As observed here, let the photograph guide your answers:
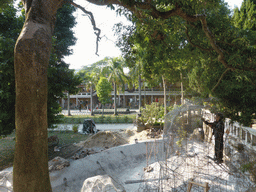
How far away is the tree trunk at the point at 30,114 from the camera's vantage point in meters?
3.35

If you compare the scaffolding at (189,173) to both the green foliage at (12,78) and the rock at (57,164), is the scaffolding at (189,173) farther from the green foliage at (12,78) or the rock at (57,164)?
the green foliage at (12,78)

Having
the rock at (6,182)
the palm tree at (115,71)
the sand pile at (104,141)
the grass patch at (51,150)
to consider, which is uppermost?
the palm tree at (115,71)

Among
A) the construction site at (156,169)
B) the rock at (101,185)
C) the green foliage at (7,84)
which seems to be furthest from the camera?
the green foliage at (7,84)

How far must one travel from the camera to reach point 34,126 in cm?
338

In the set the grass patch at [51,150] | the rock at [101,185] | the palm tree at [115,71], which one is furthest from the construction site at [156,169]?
the palm tree at [115,71]

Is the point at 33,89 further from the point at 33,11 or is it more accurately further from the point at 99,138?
the point at 99,138

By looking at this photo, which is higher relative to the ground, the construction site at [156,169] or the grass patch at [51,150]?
the construction site at [156,169]

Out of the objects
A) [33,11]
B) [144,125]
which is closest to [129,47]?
[33,11]

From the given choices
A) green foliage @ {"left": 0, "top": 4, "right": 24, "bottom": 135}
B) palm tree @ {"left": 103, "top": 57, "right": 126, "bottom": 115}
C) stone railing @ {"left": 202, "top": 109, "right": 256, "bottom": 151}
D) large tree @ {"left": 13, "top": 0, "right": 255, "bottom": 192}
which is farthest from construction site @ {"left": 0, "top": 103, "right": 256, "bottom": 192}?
palm tree @ {"left": 103, "top": 57, "right": 126, "bottom": 115}

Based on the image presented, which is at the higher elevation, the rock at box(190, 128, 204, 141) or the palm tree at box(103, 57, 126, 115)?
the palm tree at box(103, 57, 126, 115)

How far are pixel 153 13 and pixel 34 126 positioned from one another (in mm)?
3713

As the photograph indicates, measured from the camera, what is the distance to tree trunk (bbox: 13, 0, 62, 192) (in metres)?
3.35

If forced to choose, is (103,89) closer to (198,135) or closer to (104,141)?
(104,141)

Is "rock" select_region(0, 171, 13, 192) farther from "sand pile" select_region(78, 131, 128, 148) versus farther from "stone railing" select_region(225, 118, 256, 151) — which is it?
"stone railing" select_region(225, 118, 256, 151)
